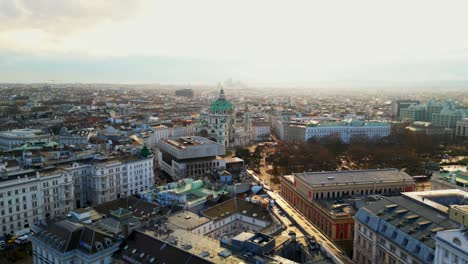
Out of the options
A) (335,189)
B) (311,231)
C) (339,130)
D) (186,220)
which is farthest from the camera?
(339,130)

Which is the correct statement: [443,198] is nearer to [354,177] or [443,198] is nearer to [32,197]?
[354,177]

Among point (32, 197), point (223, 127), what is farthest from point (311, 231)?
point (223, 127)

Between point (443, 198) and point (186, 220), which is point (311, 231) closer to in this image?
point (443, 198)

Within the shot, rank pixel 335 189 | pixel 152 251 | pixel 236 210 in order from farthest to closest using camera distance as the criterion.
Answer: pixel 335 189 < pixel 236 210 < pixel 152 251

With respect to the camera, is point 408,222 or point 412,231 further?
point 408,222

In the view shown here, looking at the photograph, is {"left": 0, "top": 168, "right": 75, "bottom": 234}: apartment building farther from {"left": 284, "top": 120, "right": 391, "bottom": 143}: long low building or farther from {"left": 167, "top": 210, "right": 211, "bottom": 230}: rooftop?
{"left": 284, "top": 120, "right": 391, "bottom": 143}: long low building

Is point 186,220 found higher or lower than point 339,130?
higher

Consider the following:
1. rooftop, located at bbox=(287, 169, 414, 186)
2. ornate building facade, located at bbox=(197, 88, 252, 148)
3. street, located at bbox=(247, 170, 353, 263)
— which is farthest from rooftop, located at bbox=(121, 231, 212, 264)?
ornate building facade, located at bbox=(197, 88, 252, 148)

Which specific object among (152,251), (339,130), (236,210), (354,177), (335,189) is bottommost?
(339,130)

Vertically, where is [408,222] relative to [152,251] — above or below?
above

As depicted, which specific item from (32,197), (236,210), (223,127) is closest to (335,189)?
(236,210)
